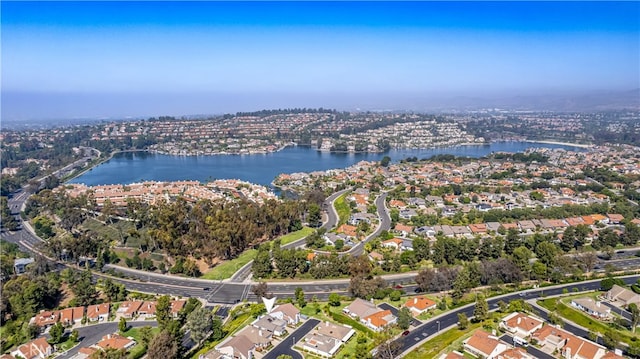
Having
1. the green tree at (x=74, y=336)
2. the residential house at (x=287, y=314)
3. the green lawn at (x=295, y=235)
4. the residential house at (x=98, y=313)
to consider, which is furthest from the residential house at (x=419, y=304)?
the green tree at (x=74, y=336)

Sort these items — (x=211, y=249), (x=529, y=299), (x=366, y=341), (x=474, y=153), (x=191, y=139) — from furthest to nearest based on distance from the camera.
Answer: (x=191, y=139), (x=474, y=153), (x=211, y=249), (x=529, y=299), (x=366, y=341)

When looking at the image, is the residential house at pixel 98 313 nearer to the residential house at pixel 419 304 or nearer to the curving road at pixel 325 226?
the curving road at pixel 325 226

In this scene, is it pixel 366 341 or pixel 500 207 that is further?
pixel 500 207

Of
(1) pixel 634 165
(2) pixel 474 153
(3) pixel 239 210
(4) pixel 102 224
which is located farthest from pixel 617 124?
(4) pixel 102 224

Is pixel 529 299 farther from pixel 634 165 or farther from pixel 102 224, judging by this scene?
pixel 634 165

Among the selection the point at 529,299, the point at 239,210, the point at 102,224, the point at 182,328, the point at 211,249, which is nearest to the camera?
the point at 182,328

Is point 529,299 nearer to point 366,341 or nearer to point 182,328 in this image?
point 366,341

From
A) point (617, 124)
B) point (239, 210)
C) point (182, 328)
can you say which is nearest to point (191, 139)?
point (239, 210)
